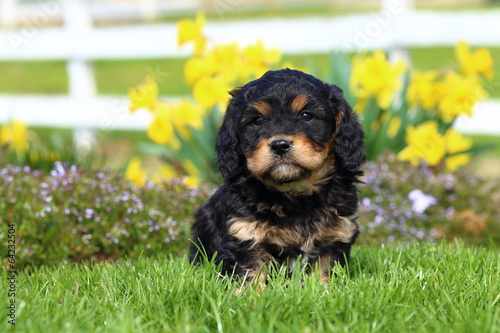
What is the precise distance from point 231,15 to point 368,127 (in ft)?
64.4

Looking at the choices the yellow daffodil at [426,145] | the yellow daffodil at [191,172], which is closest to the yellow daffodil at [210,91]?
the yellow daffodil at [191,172]

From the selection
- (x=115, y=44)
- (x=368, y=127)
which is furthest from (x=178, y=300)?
(x=115, y=44)

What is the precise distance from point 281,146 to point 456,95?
3.30 metres

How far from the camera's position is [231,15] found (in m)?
25.1

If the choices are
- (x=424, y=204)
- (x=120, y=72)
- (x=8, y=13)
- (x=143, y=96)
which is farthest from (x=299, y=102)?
(x=120, y=72)

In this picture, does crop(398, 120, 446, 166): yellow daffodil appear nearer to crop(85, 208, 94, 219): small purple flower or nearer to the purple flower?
the purple flower

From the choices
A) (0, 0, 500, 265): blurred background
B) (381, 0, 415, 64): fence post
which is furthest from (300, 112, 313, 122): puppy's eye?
(381, 0, 415, 64): fence post

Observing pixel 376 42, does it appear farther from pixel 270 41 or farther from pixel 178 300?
pixel 178 300

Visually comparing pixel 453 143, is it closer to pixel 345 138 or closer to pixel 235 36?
pixel 235 36

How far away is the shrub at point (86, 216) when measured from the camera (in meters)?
4.66

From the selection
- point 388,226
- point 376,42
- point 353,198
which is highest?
point 376,42

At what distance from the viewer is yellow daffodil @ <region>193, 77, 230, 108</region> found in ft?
20.7

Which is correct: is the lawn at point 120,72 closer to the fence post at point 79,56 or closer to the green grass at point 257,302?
the fence post at point 79,56

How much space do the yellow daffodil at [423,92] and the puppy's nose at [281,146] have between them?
11.5 feet
